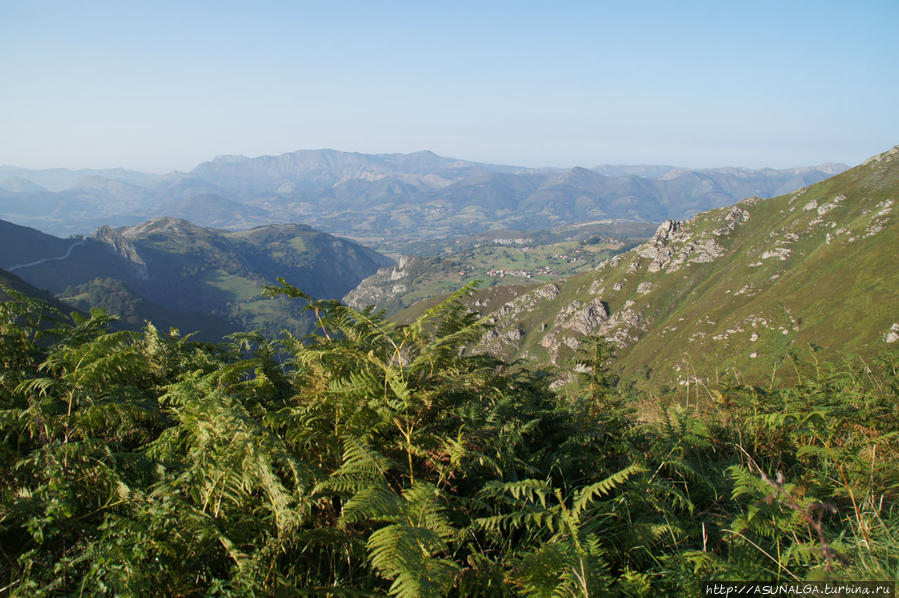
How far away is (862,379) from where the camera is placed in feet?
23.9

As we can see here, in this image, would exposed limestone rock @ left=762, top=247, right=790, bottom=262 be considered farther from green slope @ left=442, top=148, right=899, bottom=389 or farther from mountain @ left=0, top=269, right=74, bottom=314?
mountain @ left=0, top=269, right=74, bottom=314

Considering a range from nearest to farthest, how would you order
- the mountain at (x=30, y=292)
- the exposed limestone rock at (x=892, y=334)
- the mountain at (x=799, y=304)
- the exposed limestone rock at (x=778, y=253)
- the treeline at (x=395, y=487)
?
the treeline at (x=395, y=487) < the mountain at (x=30, y=292) < the exposed limestone rock at (x=892, y=334) < the mountain at (x=799, y=304) < the exposed limestone rock at (x=778, y=253)

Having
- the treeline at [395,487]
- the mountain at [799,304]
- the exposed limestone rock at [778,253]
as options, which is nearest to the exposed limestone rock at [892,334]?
the mountain at [799,304]

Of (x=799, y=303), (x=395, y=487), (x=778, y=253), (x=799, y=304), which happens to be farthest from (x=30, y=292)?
(x=778, y=253)

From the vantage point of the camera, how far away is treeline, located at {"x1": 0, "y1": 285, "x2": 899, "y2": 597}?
3.14 m

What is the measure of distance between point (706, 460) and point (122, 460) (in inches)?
269

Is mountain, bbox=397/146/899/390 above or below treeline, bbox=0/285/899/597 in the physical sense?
below

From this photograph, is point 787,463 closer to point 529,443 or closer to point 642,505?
point 642,505

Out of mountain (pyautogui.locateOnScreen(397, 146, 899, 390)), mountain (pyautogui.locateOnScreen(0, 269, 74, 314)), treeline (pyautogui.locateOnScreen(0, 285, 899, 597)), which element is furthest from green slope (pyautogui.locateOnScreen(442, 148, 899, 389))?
treeline (pyautogui.locateOnScreen(0, 285, 899, 597))

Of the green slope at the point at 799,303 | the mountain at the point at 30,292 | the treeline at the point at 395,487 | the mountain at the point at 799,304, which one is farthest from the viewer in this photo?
the green slope at the point at 799,303

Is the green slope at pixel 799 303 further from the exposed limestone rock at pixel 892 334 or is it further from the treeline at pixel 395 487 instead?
the treeline at pixel 395 487

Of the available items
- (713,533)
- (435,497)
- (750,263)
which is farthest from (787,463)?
(750,263)

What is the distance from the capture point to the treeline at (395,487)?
3145 millimetres

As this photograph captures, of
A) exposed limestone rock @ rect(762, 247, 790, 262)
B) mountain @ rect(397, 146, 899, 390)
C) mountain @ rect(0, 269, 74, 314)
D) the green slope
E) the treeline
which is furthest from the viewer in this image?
exposed limestone rock @ rect(762, 247, 790, 262)
